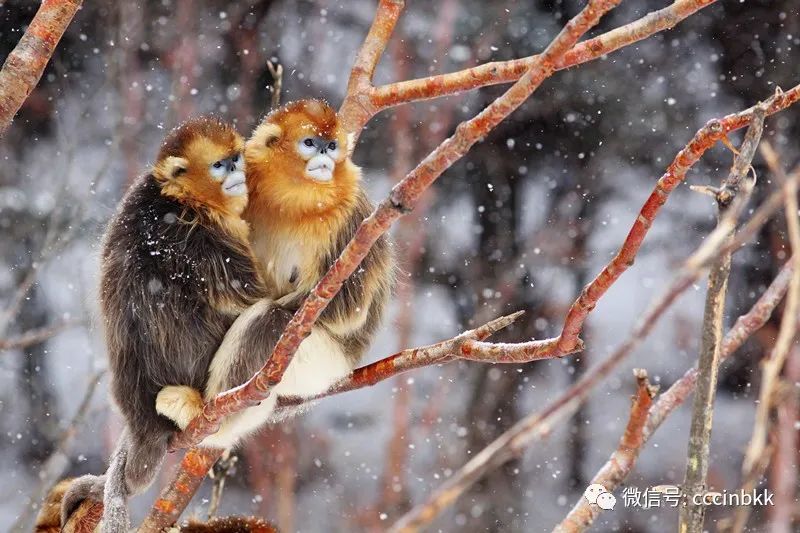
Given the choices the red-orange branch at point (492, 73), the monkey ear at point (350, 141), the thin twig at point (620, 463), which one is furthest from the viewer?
the monkey ear at point (350, 141)

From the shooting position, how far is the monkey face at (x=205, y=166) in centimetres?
221

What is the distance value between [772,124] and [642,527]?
235 cm

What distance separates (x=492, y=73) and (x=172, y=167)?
0.76 meters

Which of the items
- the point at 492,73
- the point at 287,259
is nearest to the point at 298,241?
the point at 287,259

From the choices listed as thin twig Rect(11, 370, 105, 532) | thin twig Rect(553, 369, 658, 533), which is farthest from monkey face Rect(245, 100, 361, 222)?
thin twig Rect(553, 369, 658, 533)

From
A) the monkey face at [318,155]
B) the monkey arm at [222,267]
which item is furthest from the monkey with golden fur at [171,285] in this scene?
the monkey face at [318,155]

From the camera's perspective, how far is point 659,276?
5473mm

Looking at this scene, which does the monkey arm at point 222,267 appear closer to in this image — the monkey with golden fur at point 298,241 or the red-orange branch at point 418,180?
the monkey with golden fur at point 298,241

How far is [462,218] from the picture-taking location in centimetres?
589

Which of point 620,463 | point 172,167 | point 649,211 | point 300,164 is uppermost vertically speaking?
point 300,164

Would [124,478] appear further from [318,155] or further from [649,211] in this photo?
[649,211]

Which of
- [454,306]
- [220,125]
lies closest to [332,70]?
[454,306]

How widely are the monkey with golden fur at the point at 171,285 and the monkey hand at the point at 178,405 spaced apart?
31mm

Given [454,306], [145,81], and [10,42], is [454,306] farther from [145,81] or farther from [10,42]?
[10,42]
